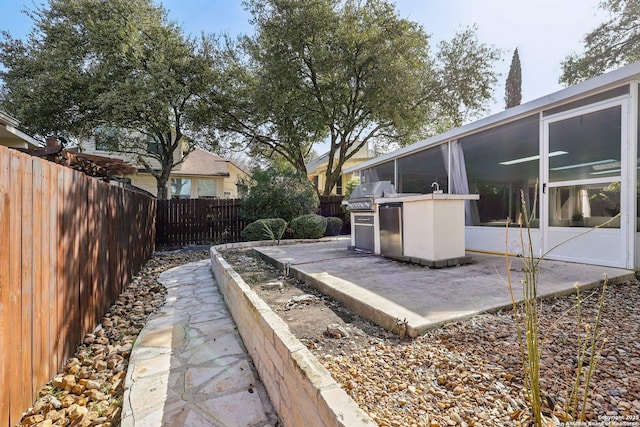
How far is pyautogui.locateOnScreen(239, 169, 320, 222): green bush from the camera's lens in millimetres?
9711

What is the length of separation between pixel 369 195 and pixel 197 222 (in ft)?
22.2

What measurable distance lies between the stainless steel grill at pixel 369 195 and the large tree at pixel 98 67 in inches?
349

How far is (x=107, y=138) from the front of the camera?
43.9ft

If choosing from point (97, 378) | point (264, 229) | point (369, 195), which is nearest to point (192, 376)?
point (97, 378)

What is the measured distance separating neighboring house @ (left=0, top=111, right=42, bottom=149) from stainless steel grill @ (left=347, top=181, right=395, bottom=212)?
7.04m

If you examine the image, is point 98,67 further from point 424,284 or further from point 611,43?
point 611,43

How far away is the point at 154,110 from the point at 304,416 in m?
12.9

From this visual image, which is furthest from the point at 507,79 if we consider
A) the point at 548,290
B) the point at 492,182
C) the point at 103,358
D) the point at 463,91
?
the point at 103,358

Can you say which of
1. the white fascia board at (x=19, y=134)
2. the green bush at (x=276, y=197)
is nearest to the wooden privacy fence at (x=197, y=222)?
the green bush at (x=276, y=197)

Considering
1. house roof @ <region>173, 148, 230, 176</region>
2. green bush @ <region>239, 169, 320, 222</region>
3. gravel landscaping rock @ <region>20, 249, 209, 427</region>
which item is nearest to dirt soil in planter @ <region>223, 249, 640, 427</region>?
gravel landscaping rock @ <region>20, 249, 209, 427</region>

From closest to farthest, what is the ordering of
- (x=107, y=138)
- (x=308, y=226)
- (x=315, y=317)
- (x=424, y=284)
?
(x=315, y=317) → (x=424, y=284) → (x=308, y=226) → (x=107, y=138)

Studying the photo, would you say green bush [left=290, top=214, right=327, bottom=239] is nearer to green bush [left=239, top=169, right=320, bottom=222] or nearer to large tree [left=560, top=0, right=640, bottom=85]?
green bush [left=239, top=169, right=320, bottom=222]

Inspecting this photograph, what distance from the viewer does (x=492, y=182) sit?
590 centimetres

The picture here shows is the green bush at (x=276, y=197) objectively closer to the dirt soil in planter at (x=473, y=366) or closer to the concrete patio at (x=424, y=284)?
the concrete patio at (x=424, y=284)
